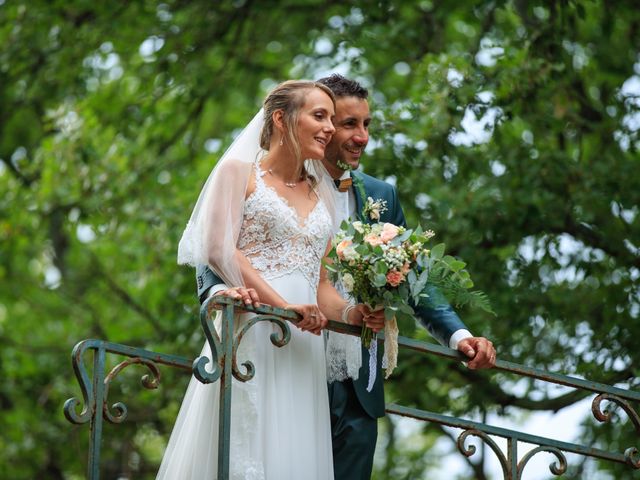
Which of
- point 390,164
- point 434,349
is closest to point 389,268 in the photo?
point 434,349

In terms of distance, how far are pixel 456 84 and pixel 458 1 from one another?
6.81ft

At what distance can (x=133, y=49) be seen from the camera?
10.7 metres

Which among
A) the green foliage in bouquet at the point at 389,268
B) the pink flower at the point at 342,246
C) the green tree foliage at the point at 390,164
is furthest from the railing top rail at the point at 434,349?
the green tree foliage at the point at 390,164

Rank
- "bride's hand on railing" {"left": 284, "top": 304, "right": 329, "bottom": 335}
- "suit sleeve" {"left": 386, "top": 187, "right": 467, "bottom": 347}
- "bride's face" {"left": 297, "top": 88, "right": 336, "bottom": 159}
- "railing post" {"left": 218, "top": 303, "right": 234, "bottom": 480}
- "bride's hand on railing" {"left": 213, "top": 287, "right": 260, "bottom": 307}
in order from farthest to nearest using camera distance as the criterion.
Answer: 1. "suit sleeve" {"left": 386, "top": 187, "right": 467, "bottom": 347}
2. "bride's face" {"left": 297, "top": 88, "right": 336, "bottom": 159}
3. "bride's hand on railing" {"left": 284, "top": 304, "right": 329, "bottom": 335}
4. "bride's hand on railing" {"left": 213, "top": 287, "right": 260, "bottom": 307}
5. "railing post" {"left": 218, "top": 303, "right": 234, "bottom": 480}

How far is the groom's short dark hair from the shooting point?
567 centimetres

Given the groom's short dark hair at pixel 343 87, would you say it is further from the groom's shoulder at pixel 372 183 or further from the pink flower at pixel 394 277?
the pink flower at pixel 394 277

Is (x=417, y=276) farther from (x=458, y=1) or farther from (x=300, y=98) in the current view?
(x=458, y=1)

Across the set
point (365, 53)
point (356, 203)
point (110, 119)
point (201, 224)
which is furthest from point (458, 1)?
point (201, 224)

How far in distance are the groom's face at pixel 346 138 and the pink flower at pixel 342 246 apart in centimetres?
86

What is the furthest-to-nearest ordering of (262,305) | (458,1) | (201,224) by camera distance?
(458,1), (201,224), (262,305)

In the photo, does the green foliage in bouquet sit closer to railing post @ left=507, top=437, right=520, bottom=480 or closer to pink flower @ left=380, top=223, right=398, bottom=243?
pink flower @ left=380, top=223, right=398, bottom=243

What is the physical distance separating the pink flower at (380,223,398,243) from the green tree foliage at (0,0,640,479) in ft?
12.1

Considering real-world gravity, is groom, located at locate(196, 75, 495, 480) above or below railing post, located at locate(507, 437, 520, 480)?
above

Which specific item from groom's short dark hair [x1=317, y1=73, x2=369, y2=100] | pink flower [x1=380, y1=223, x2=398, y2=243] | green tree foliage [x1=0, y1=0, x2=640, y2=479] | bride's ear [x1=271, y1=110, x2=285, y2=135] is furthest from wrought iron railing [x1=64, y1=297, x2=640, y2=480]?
green tree foliage [x1=0, y1=0, x2=640, y2=479]
